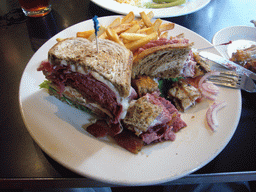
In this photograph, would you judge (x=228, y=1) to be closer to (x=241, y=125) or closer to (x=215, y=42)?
(x=215, y=42)

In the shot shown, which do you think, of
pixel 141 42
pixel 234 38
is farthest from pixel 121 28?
pixel 234 38

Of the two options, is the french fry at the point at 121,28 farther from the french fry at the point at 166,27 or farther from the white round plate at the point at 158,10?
the white round plate at the point at 158,10

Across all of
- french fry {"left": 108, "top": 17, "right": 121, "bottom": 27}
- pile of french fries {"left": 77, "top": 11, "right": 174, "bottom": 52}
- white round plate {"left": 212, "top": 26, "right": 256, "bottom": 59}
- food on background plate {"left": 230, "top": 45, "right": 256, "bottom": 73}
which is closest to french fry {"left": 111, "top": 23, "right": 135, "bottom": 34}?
pile of french fries {"left": 77, "top": 11, "right": 174, "bottom": 52}

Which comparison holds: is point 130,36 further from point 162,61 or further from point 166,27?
point 166,27

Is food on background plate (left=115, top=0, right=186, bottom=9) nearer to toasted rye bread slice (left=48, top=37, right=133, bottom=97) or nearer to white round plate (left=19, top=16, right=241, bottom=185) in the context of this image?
toasted rye bread slice (left=48, top=37, right=133, bottom=97)

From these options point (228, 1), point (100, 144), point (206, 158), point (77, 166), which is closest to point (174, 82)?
point (206, 158)

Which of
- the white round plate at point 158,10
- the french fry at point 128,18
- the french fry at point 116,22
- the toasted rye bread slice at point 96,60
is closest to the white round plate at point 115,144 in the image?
the toasted rye bread slice at point 96,60
